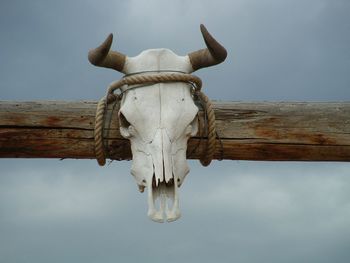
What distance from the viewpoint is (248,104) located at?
4.70m

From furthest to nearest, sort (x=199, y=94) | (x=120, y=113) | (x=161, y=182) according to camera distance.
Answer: (x=199, y=94)
(x=120, y=113)
(x=161, y=182)

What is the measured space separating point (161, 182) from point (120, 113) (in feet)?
1.94

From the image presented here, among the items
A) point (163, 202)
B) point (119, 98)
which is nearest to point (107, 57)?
point (119, 98)

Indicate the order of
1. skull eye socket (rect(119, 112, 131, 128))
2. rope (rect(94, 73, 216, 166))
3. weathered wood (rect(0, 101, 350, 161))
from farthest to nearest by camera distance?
1. weathered wood (rect(0, 101, 350, 161))
2. rope (rect(94, 73, 216, 166))
3. skull eye socket (rect(119, 112, 131, 128))

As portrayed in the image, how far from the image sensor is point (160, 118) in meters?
3.88

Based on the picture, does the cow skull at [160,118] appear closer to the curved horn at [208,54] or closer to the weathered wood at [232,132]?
the curved horn at [208,54]

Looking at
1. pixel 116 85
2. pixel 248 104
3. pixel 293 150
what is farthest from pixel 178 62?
pixel 293 150

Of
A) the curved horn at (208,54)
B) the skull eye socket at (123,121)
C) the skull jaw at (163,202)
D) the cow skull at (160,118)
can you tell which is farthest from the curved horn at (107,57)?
the skull jaw at (163,202)

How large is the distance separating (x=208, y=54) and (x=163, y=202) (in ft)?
3.64

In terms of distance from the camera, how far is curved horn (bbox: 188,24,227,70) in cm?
398

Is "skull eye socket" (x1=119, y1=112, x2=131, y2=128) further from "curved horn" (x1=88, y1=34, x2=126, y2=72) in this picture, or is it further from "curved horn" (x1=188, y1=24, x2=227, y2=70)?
"curved horn" (x1=188, y1=24, x2=227, y2=70)

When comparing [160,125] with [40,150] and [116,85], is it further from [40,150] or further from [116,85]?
[40,150]

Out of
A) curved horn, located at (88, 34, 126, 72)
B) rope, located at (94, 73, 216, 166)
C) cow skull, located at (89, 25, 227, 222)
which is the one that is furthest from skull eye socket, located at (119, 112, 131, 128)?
curved horn, located at (88, 34, 126, 72)

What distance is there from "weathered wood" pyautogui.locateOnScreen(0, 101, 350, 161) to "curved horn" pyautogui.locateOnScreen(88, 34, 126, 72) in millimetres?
442
